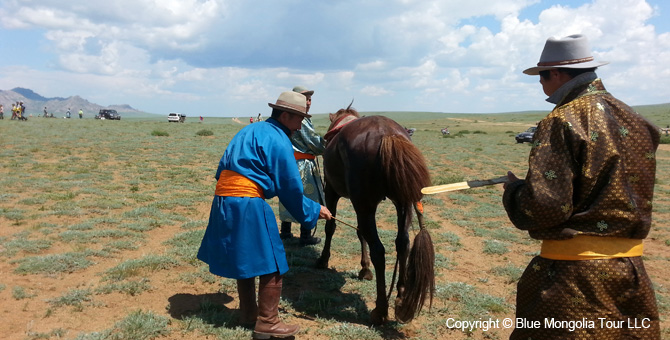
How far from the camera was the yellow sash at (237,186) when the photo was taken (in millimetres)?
3316

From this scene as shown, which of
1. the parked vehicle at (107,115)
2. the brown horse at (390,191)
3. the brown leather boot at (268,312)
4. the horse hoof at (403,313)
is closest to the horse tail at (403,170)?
the brown horse at (390,191)

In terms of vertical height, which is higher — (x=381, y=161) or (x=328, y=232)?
(x=381, y=161)

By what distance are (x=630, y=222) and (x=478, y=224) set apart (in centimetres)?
648

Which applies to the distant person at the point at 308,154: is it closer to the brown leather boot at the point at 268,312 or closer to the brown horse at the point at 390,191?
the brown horse at the point at 390,191

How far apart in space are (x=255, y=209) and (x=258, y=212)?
1.3 inches

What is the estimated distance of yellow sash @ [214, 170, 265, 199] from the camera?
3.32 meters

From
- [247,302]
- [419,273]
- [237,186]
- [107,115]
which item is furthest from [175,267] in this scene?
[107,115]

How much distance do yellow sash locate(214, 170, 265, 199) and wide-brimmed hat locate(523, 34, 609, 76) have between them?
7.13ft

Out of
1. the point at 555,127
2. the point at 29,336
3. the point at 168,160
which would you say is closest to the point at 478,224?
Answer: the point at 555,127

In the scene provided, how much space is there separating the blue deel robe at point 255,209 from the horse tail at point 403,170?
82 cm

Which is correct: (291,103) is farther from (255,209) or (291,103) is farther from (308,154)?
(308,154)

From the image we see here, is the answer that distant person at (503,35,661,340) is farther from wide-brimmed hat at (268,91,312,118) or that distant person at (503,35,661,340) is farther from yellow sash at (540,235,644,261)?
wide-brimmed hat at (268,91,312,118)

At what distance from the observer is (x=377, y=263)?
3938 millimetres

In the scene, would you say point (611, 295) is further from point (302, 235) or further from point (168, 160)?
point (168, 160)
